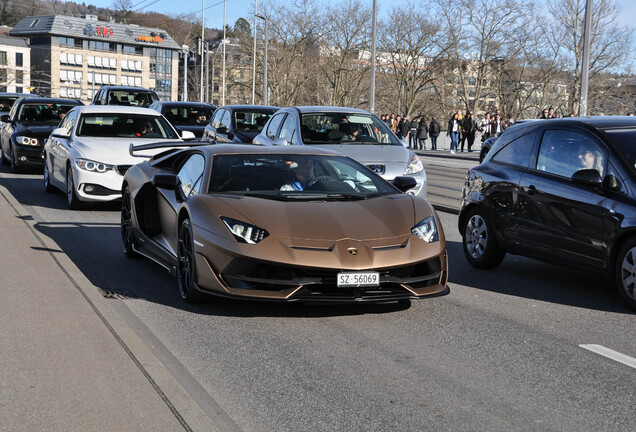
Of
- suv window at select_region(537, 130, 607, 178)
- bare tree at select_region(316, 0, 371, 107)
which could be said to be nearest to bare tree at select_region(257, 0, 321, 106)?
bare tree at select_region(316, 0, 371, 107)

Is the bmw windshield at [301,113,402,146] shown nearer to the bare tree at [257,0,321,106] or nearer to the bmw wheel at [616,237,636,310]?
the bmw wheel at [616,237,636,310]

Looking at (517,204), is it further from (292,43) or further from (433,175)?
(292,43)

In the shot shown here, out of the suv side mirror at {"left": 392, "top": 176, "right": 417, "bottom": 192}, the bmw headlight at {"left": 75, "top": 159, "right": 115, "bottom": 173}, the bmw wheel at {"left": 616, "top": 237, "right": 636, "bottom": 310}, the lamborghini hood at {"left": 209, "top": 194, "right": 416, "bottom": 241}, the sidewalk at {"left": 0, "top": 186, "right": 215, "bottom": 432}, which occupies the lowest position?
the sidewalk at {"left": 0, "top": 186, "right": 215, "bottom": 432}

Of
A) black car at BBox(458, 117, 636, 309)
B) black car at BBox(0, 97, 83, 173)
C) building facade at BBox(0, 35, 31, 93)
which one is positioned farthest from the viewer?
building facade at BBox(0, 35, 31, 93)

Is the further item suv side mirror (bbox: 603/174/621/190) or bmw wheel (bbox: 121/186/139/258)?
bmw wheel (bbox: 121/186/139/258)

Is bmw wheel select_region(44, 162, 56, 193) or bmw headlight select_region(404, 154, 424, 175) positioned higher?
bmw headlight select_region(404, 154, 424, 175)

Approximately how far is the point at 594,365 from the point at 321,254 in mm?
2023

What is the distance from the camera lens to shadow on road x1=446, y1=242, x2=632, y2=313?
7.68 m

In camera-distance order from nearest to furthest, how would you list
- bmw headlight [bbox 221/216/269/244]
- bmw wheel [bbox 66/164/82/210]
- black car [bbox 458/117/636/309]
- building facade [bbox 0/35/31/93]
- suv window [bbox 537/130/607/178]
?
bmw headlight [bbox 221/216/269/244] < black car [bbox 458/117/636/309] < suv window [bbox 537/130/607/178] < bmw wheel [bbox 66/164/82/210] < building facade [bbox 0/35/31/93]

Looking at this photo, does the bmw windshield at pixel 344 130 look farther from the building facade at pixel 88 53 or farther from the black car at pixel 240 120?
the building facade at pixel 88 53

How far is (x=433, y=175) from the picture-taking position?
78.0 ft

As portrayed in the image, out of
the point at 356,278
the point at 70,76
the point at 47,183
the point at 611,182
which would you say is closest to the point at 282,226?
the point at 356,278

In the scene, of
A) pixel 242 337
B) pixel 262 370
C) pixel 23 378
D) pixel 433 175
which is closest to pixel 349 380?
pixel 262 370

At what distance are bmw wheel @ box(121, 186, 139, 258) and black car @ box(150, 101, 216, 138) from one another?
46.3ft
